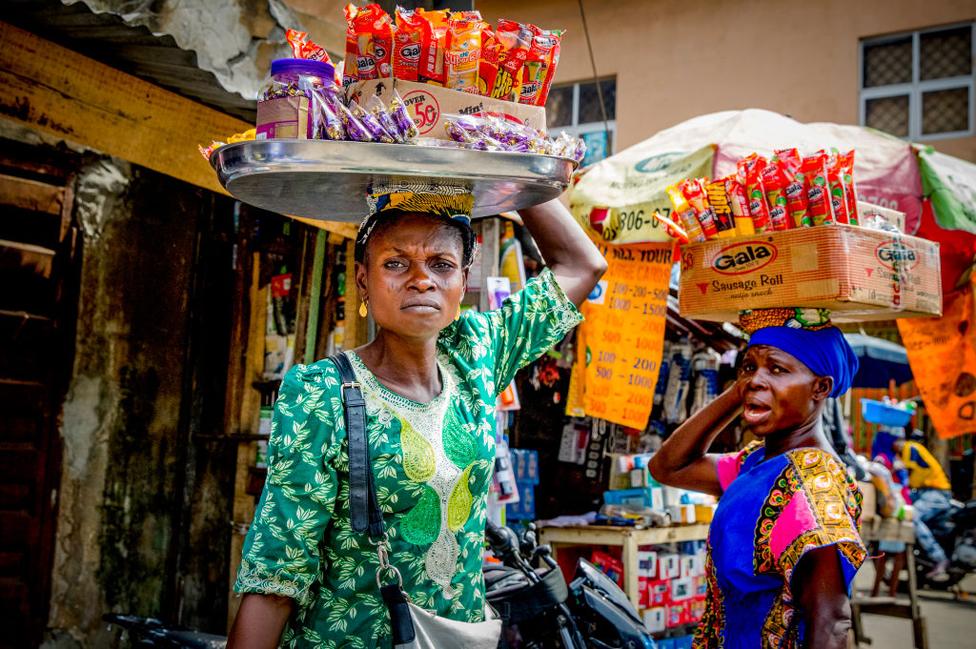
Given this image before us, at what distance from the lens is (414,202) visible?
1999 mm

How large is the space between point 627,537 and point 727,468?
2.64 meters

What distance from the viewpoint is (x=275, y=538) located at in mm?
1740

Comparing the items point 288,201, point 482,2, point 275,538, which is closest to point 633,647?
point 275,538

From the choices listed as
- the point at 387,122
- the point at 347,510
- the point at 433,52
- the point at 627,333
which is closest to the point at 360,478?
the point at 347,510

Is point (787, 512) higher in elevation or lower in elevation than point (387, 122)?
lower

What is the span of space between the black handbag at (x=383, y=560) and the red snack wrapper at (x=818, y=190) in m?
1.65

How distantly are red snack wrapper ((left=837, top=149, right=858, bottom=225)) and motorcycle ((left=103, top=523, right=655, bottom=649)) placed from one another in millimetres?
1617

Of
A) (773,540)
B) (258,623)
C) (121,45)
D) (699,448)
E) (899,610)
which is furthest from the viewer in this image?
(899,610)

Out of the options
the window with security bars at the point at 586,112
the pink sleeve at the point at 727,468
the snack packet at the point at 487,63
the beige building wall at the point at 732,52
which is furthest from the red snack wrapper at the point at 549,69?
the window with security bars at the point at 586,112

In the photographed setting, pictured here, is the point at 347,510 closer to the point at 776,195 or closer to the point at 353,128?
the point at 353,128

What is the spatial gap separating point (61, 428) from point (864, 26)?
1229cm

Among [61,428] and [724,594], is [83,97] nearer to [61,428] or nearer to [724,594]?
[61,428]

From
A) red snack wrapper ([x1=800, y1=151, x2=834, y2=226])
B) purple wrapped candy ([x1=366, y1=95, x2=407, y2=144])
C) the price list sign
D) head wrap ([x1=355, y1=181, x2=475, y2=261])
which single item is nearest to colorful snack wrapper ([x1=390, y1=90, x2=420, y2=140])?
purple wrapped candy ([x1=366, y1=95, x2=407, y2=144])

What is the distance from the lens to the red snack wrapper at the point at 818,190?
8.84 feet
